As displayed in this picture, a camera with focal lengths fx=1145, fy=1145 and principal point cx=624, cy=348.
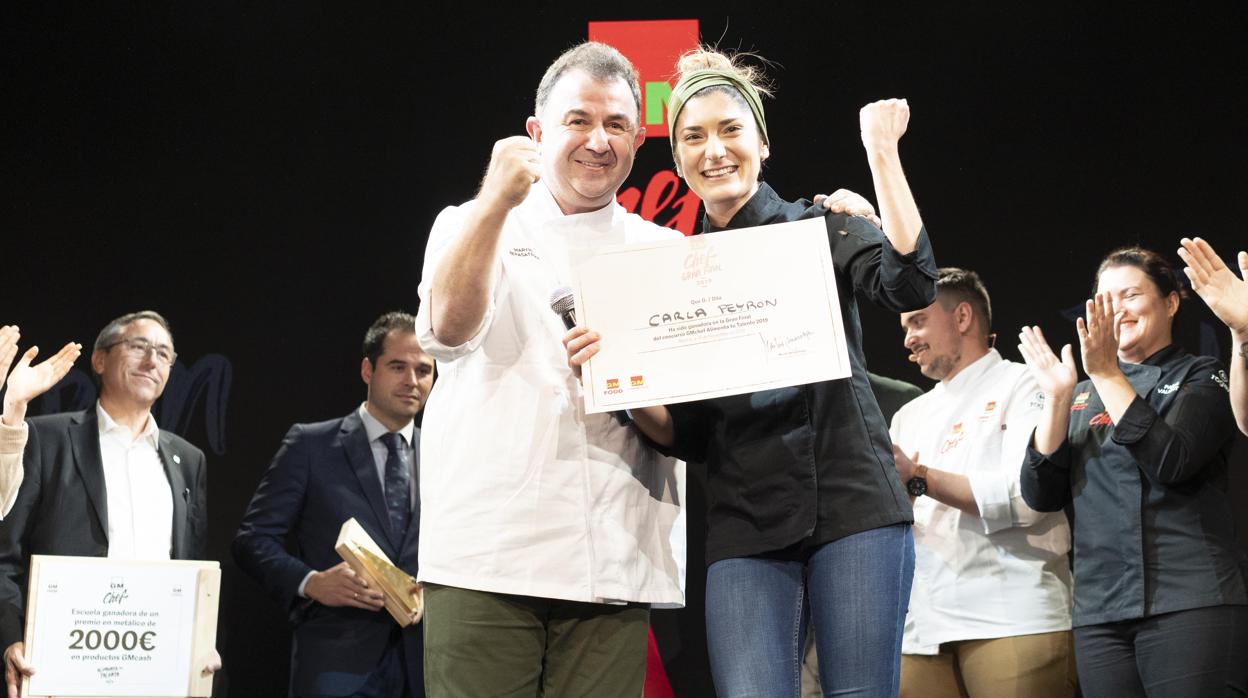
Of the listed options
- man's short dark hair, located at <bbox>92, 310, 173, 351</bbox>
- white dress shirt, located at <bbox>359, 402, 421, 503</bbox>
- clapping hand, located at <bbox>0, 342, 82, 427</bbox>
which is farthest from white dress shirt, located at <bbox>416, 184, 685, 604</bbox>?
man's short dark hair, located at <bbox>92, 310, 173, 351</bbox>

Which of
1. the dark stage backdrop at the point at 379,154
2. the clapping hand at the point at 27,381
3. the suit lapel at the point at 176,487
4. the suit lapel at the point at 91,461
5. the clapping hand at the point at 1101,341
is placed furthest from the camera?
the dark stage backdrop at the point at 379,154

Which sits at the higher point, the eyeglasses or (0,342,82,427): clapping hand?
the eyeglasses

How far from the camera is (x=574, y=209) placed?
97.3 inches

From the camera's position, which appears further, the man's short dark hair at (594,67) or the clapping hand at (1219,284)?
the clapping hand at (1219,284)

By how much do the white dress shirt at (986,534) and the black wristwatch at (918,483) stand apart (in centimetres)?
15

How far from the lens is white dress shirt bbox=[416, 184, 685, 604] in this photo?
85.8 inches

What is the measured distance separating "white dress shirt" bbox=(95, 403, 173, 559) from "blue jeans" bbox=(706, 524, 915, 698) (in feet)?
9.70

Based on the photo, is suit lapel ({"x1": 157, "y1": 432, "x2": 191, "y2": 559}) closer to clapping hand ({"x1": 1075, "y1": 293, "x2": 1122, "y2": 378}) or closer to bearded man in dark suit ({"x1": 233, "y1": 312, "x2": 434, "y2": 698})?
bearded man in dark suit ({"x1": 233, "y1": 312, "x2": 434, "y2": 698})

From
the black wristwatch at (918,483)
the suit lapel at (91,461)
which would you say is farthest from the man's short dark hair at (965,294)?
the suit lapel at (91,461)

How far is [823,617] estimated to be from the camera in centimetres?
209

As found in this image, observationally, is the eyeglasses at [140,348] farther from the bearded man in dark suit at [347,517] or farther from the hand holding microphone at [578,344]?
the hand holding microphone at [578,344]

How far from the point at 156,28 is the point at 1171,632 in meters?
4.68
